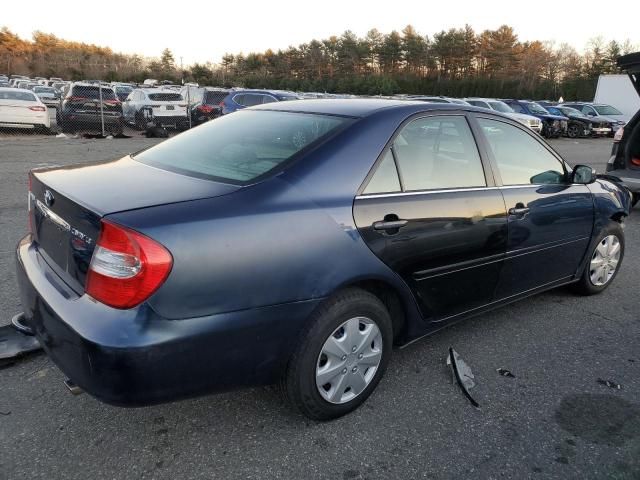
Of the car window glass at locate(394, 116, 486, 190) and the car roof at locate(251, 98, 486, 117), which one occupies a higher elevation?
the car roof at locate(251, 98, 486, 117)

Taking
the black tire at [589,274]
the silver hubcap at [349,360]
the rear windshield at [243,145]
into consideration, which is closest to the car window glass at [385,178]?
the rear windshield at [243,145]

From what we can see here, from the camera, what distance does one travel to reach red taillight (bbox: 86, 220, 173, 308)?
1.98 m

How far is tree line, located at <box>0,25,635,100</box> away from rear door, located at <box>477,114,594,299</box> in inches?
1899

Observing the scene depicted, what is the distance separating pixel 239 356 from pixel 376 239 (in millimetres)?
852

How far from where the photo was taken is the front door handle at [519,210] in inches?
130

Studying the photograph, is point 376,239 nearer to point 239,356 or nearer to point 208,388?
point 239,356

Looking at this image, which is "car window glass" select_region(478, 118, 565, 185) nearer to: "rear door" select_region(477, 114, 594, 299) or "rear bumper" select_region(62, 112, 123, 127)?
"rear door" select_region(477, 114, 594, 299)

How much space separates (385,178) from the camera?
2.69m

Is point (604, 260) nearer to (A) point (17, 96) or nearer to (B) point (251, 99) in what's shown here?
(B) point (251, 99)

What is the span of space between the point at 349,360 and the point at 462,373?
88cm

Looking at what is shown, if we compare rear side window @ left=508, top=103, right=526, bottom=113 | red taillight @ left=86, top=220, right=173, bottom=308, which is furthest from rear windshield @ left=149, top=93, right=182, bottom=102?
red taillight @ left=86, top=220, right=173, bottom=308

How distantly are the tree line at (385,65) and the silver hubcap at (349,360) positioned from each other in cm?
5020

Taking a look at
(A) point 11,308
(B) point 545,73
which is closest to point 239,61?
(B) point 545,73

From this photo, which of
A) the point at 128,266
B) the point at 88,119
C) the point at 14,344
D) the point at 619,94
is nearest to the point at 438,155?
the point at 128,266
